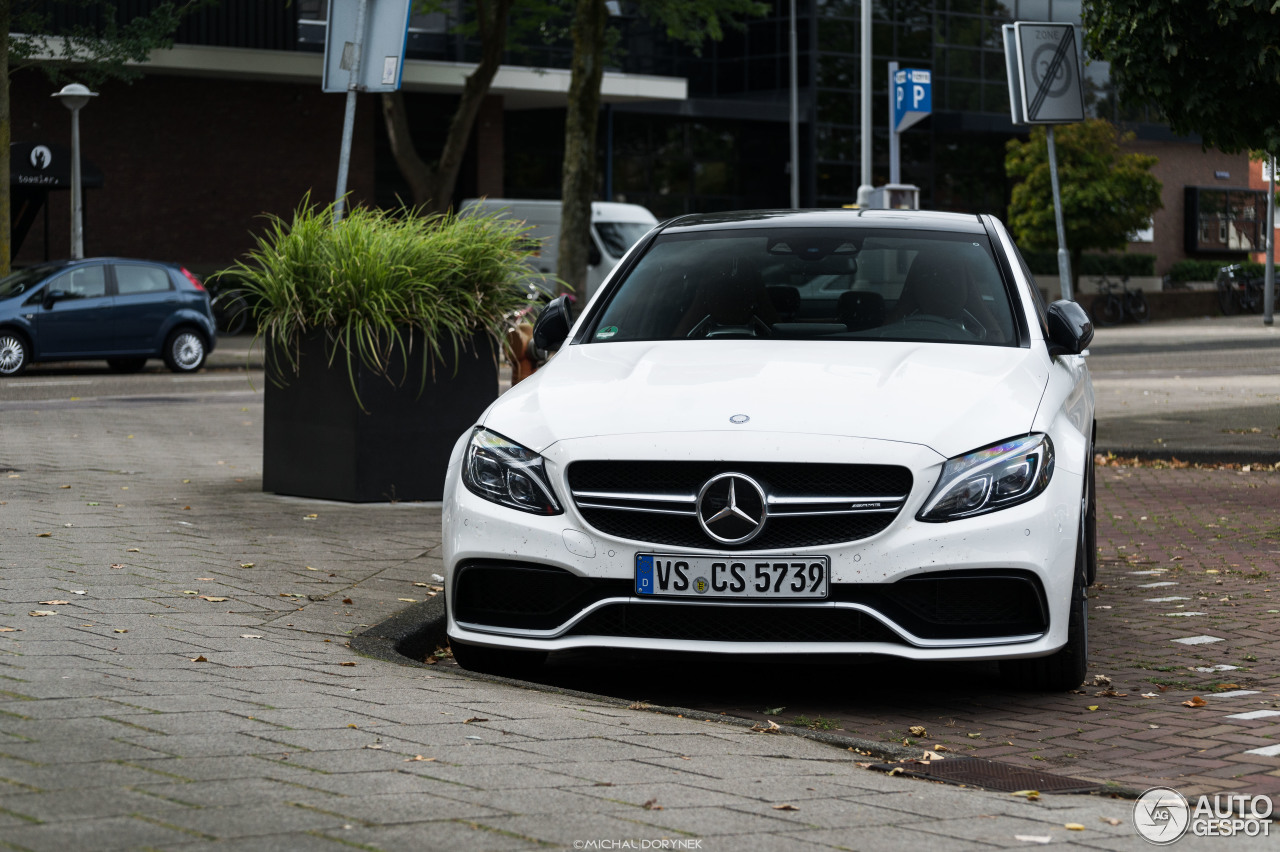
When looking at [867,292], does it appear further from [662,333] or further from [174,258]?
[174,258]

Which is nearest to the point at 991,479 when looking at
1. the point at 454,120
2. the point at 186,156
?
the point at 454,120

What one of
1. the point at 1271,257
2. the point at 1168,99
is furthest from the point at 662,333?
the point at 1271,257

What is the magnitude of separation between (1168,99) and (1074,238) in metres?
28.5

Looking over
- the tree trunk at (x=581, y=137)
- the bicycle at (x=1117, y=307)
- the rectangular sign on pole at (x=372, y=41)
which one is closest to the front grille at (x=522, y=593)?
the rectangular sign on pole at (x=372, y=41)

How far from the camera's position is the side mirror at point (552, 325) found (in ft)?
22.0

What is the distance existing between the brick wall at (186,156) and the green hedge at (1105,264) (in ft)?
59.8

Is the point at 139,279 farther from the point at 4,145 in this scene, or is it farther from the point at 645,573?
the point at 645,573

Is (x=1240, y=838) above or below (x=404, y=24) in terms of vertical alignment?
below

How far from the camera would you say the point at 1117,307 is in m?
40.9

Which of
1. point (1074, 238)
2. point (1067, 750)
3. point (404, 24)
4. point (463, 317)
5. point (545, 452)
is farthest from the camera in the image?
point (1074, 238)

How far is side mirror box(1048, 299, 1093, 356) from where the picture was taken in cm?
638

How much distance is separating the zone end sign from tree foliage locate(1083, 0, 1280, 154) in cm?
32

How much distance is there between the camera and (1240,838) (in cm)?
391

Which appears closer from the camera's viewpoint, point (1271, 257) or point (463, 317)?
point (463, 317)
